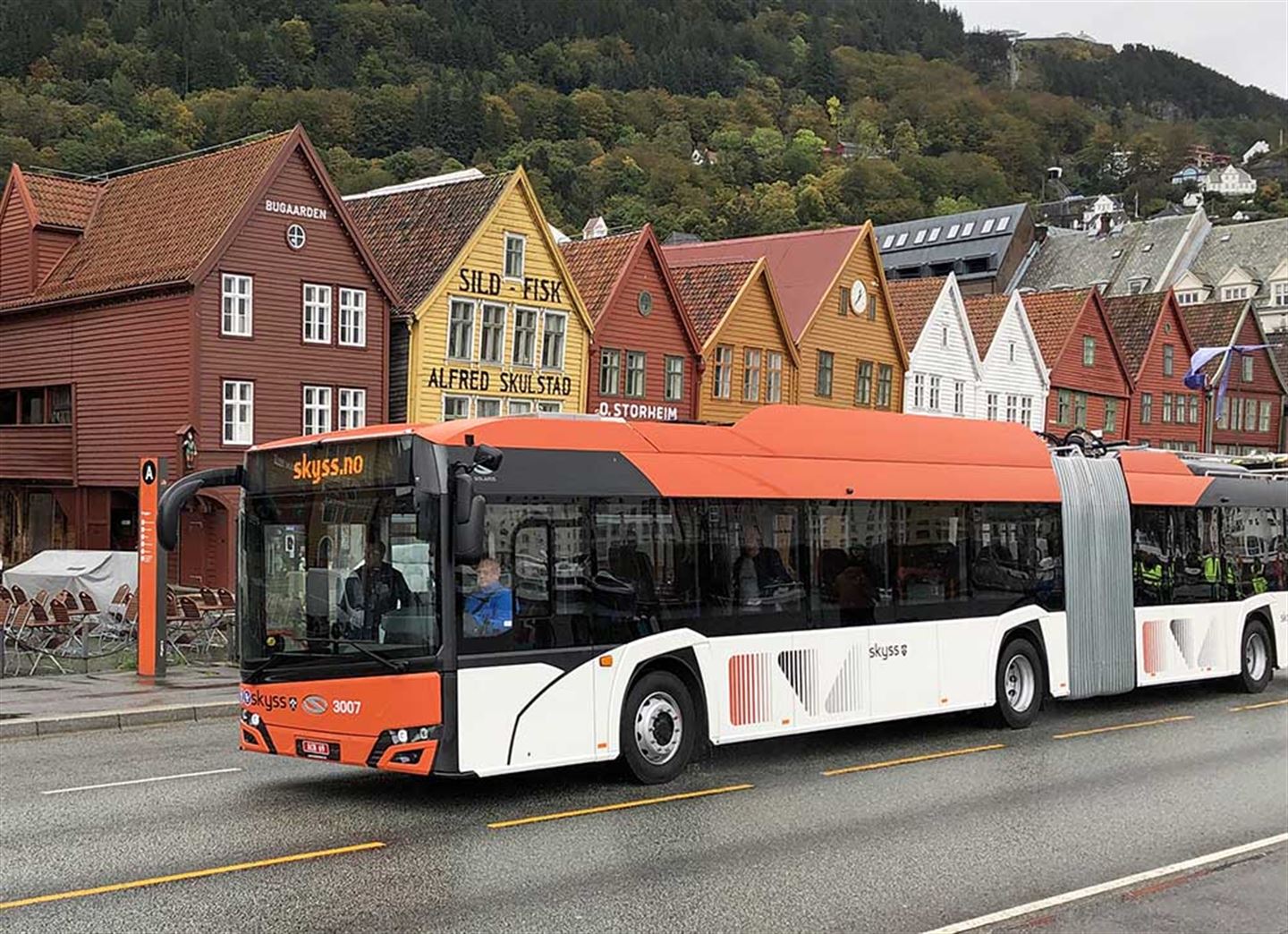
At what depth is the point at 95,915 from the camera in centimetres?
840

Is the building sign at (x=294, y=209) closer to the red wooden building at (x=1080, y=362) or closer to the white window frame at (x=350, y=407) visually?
the white window frame at (x=350, y=407)

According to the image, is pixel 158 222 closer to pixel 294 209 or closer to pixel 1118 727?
pixel 294 209

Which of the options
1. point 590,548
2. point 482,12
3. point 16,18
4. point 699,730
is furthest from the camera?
point 482,12

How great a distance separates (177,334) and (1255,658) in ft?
83.8

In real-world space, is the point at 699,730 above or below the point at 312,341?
below

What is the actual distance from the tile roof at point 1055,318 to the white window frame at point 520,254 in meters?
27.0

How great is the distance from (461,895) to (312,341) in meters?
31.7

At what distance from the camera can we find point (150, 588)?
22.2m

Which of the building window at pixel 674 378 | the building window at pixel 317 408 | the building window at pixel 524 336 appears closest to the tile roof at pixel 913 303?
the building window at pixel 674 378

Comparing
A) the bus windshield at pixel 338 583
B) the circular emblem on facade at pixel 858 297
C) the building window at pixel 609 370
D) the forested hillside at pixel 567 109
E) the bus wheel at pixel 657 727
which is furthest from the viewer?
the forested hillside at pixel 567 109

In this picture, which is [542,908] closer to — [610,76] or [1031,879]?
[1031,879]

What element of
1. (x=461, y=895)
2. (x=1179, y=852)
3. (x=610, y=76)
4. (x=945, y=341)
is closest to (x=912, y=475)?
(x=1179, y=852)

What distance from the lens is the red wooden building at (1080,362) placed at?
6400cm

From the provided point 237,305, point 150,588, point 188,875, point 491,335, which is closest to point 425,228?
point 491,335
